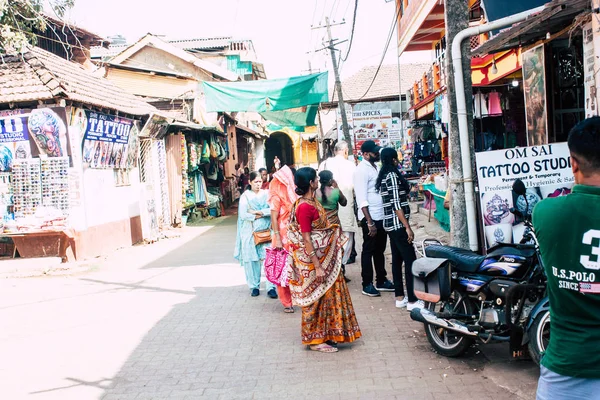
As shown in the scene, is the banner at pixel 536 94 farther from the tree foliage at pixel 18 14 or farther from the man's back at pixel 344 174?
the tree foliage at pixel 18 14

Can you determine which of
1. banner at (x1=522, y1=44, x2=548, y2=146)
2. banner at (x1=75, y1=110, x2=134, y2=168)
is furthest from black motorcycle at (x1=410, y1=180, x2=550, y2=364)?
banner at (x1=75, y1=110, x2=134, y2=168)

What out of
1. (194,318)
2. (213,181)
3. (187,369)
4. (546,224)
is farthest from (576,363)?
(213,181)

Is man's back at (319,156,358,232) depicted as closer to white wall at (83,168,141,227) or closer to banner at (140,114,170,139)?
white wall at (83,168,141,227)

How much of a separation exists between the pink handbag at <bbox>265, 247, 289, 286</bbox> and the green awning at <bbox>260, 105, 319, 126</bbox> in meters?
11.9

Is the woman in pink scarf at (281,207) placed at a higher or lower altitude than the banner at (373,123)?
lower

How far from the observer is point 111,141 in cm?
1334

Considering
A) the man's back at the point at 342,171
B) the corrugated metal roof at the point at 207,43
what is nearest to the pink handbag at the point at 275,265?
the man's back at the point at 342,171

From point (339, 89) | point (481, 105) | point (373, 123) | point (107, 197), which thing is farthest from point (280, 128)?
point (481, 105)

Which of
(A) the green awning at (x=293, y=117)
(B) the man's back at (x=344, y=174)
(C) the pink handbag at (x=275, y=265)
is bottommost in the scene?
(C) the pink handbag at (x=275, y=265)

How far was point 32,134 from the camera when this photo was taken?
1127 centimetres

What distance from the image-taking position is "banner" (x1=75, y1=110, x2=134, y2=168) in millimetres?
12078

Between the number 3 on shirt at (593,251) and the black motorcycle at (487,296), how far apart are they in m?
2.21

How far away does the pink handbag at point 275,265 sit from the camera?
6.96 m

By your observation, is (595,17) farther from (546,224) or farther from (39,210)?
(39,210)
